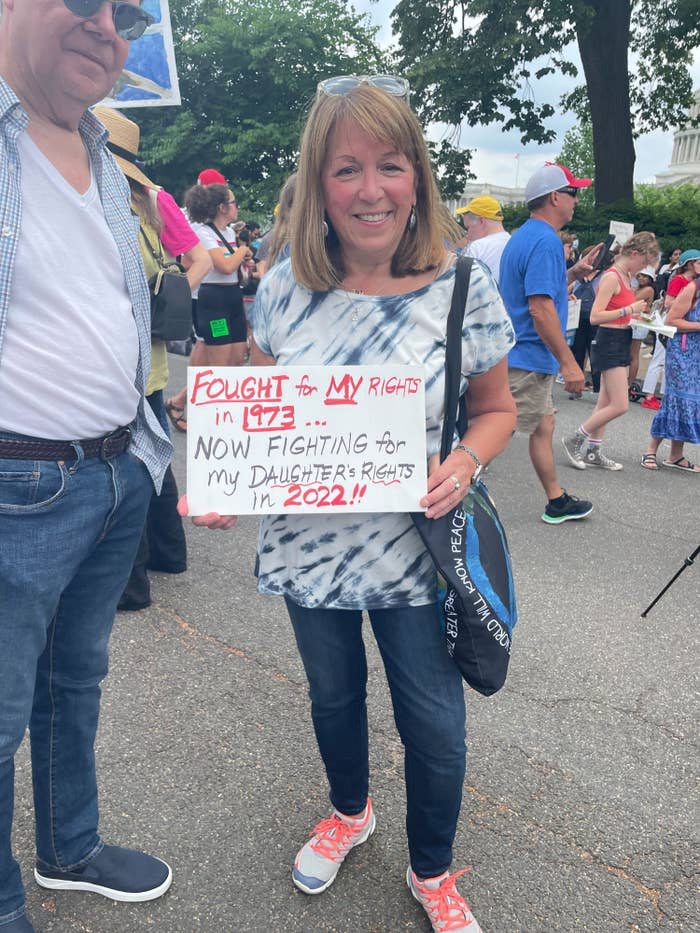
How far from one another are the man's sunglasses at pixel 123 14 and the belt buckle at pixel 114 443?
742mm

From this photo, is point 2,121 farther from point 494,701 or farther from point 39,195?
point 494,701

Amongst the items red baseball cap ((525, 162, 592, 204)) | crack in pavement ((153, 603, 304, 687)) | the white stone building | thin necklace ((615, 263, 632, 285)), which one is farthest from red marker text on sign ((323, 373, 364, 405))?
the white stone building

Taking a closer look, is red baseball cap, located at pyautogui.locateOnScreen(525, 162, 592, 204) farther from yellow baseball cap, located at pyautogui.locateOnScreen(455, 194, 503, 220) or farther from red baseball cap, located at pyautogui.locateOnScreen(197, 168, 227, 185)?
red baseball cap, located at pyautogui.locateOnScreen(197, 168, 227, 185)

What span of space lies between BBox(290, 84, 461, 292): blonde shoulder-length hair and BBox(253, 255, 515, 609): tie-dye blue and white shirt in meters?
0.05

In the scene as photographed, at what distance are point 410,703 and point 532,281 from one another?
3329 millimetres

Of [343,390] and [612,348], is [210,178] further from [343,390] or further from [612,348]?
[343,390]

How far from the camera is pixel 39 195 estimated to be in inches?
54.8

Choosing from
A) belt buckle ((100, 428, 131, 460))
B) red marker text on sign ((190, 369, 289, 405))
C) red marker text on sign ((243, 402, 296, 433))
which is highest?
red marker text on sign ((190, 369, 289, 405))

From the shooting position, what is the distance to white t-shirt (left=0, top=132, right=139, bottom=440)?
4.50 feet

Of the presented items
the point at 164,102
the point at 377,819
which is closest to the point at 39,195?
the point at 377,819

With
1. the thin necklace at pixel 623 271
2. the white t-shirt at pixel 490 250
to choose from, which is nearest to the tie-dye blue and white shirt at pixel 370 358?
the white t-shirt at pixel 490 250

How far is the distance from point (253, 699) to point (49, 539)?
1481mm

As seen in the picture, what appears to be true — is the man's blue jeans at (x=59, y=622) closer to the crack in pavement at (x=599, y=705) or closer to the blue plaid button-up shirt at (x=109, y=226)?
the blue plaid button-up shirt at (x=109, y=226)

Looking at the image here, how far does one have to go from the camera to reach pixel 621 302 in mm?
6176
